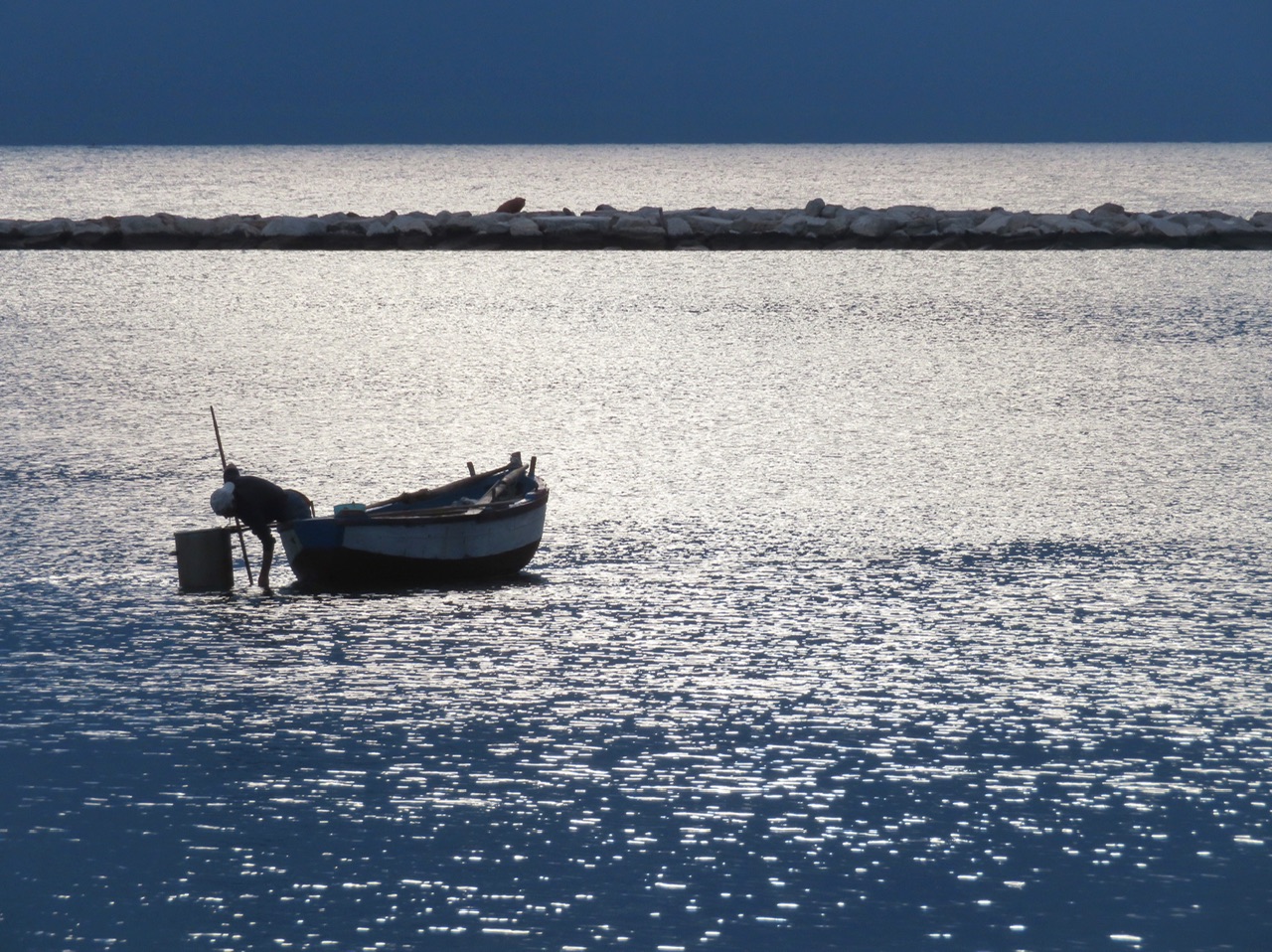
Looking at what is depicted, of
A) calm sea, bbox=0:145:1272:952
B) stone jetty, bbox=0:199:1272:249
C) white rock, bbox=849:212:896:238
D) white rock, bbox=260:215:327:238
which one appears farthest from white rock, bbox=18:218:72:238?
calm sea, bbox=0:145:1272:952

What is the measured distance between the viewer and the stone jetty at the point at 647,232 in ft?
191

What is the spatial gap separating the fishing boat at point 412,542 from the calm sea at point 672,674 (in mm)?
313

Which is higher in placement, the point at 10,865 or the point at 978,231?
the point at 978,231

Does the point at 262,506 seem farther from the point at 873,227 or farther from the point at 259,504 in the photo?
the point at 873,227

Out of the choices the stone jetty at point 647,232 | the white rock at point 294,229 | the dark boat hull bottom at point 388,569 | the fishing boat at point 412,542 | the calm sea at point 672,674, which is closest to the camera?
the calm sea at point 672,674

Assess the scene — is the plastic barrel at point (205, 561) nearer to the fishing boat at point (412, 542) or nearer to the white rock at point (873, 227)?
the fishing boat at point (412, 542)

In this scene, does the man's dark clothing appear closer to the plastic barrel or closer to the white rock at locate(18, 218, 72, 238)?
the plastic barrel

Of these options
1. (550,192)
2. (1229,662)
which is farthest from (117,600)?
(550,192)

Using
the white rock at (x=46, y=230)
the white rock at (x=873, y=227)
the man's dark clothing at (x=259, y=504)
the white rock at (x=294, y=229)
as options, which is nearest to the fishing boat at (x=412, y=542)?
the man's dark clothing at (x=259, y=504)

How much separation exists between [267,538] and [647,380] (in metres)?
15.7

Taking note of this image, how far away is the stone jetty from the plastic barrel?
149 feet

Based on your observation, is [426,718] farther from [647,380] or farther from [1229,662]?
[647,380]

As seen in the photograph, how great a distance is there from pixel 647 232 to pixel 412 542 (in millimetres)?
46008

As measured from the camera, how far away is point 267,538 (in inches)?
604
